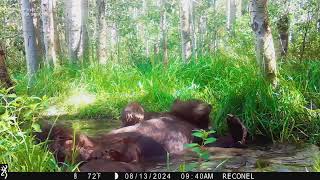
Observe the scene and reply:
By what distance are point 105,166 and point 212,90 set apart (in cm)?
358

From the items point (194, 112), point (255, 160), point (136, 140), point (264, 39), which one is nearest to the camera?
point (136, 140)

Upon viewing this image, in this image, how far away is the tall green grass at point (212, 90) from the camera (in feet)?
18.7

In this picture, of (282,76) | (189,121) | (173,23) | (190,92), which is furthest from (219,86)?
(173,23)

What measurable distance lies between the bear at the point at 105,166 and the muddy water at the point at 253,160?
0.35m

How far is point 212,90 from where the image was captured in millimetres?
6938

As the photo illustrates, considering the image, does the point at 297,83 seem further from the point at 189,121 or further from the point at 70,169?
the point at 70,169

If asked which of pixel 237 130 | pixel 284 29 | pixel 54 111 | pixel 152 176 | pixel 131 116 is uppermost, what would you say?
pixel 284 29

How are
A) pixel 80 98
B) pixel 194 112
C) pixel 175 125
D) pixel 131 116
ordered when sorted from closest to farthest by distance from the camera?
pixel 175 125
pixel 131 116
pixel 194 112
pixel 80 98

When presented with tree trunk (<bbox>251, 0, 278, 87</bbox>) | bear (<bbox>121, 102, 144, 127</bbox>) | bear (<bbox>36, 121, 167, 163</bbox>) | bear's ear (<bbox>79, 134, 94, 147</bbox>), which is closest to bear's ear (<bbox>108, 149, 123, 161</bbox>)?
bear (<bbox>36, 121, 167, 163</bbox>)

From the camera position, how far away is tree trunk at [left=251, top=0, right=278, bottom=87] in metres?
6.21

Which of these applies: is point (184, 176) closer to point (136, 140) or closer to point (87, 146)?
point (87, 146)

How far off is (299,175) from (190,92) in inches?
168

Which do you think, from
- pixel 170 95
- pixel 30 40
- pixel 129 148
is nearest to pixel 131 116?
pixel 129 148

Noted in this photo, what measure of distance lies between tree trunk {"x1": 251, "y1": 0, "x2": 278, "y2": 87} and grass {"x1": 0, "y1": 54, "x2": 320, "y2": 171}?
6.1 inches
